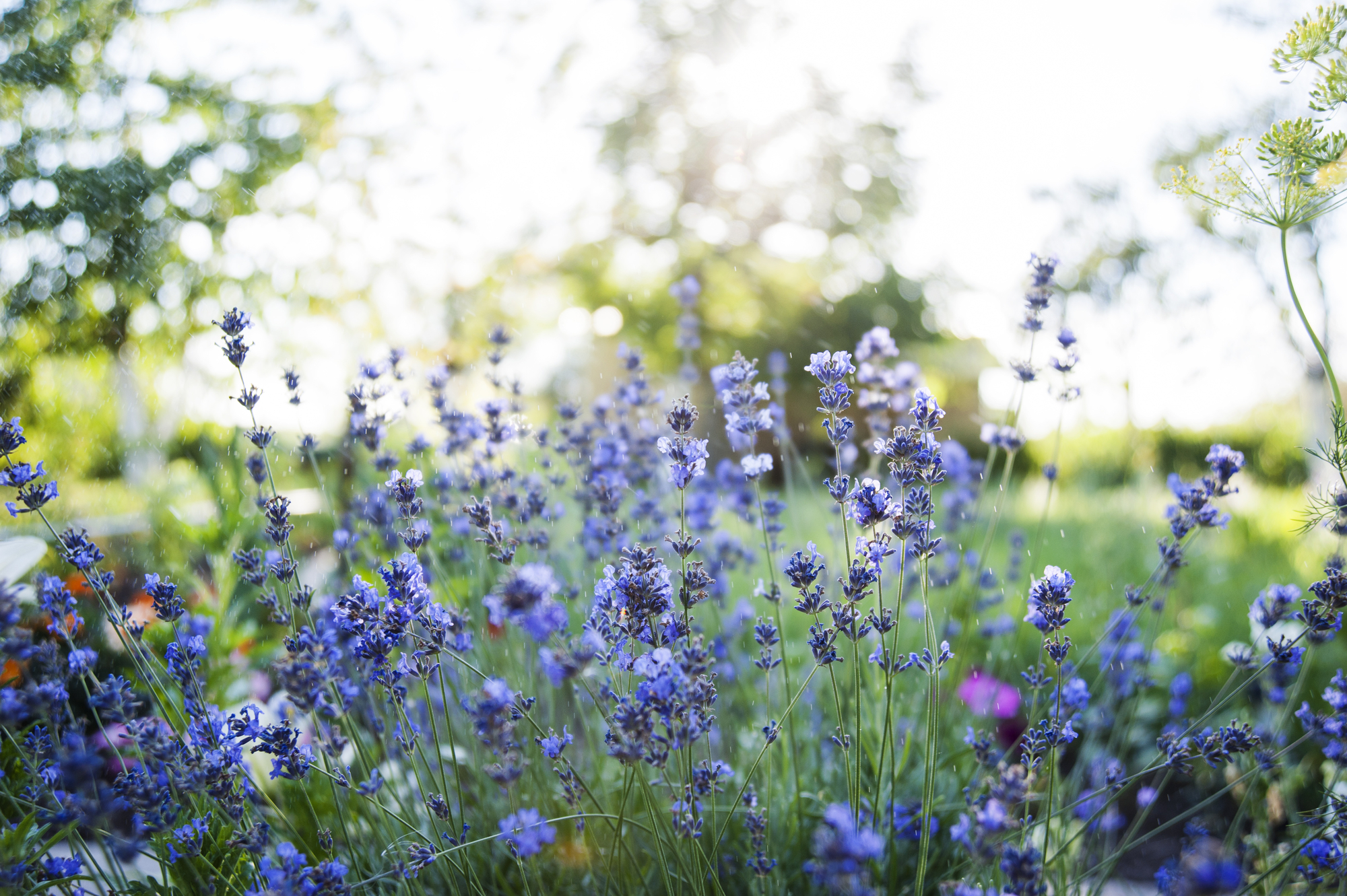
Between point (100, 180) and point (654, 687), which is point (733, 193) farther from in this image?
point (654, 687)

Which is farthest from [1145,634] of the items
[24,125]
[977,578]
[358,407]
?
[24,125]

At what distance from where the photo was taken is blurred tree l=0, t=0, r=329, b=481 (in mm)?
4391

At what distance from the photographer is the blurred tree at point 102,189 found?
14.4 ft

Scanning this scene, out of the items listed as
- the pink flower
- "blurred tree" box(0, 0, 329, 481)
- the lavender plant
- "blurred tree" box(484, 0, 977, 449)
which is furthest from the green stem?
"blurred tree" box(484, 0, 977, 449)

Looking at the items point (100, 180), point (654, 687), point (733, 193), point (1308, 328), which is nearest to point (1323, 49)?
point (1308, 328)

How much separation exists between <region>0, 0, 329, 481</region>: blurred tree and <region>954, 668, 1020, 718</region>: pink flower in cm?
507

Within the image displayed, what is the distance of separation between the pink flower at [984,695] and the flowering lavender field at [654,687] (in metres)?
0.03

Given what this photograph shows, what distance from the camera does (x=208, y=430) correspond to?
18.5 ft

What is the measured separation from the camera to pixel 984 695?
2695 mm

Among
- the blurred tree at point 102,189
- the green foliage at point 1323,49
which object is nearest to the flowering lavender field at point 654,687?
the green foliage at point 1323,49

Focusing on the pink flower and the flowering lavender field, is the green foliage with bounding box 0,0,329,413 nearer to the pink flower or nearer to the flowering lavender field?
the flowering lavender field

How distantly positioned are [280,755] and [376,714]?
24.6 inches

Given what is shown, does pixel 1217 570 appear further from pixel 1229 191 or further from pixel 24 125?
pixel 24 125

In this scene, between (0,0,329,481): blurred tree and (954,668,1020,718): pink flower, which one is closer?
(954,668,1020,718): pink flower
